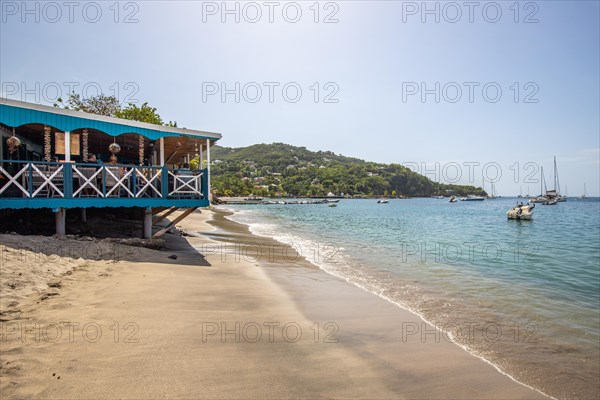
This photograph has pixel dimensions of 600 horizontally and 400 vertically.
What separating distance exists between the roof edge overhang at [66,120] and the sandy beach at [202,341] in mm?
4848

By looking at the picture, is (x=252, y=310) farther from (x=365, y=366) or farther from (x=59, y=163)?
(x=59, y=163)

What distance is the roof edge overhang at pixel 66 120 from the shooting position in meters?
10.8

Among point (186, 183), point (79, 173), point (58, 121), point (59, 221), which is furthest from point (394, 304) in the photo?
point (58, 121)

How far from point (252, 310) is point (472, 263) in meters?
10.9

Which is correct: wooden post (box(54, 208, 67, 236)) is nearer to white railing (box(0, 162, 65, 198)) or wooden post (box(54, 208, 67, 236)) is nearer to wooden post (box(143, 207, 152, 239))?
white railing (box(0, 162, 65, 198))

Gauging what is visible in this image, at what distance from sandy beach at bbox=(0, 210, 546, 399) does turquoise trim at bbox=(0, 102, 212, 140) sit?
4797 millimetres

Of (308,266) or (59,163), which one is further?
(308,266)

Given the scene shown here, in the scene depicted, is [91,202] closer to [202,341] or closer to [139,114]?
[202,341]

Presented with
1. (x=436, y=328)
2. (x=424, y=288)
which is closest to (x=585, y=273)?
(x=424, y=288)

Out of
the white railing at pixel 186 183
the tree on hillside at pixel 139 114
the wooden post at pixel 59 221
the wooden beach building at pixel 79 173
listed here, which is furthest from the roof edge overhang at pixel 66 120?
the tree on hillside at pixel 139 114

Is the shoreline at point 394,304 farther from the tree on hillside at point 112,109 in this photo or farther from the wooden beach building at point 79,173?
the tree on hillside at point 112,109

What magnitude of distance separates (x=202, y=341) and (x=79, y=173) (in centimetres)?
913

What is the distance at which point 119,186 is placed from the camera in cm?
1216

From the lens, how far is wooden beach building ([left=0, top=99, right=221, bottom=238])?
1068 centimetres
